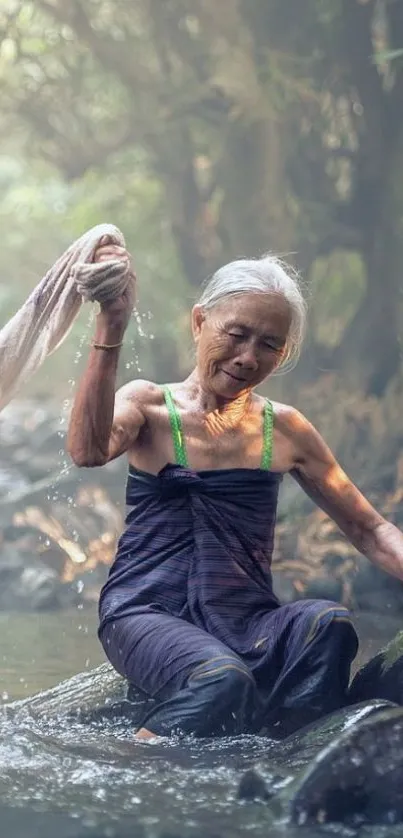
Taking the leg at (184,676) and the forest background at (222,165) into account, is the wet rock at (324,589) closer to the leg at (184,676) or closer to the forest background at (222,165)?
the forest background at (222,165)

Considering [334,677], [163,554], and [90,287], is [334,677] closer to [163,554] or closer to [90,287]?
[163,554]

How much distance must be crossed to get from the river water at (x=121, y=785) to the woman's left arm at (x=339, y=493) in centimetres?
60

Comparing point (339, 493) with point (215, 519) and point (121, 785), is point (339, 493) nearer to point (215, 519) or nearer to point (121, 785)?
point (215, 519)

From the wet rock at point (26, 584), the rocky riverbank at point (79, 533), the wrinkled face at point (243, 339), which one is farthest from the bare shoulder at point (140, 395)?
the wet rock at point (26, 584)

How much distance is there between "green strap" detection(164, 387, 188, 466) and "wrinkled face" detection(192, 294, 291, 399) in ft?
0.35

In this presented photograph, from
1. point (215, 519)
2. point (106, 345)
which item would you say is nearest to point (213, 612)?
point (215, 519)

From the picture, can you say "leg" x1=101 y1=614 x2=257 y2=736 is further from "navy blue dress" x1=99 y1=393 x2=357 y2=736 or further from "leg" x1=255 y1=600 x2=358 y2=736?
"leg" x1=255 y1=600 x2=358 y2=736

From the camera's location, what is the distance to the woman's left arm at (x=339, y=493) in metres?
2.77

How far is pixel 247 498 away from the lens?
2619 millimetres

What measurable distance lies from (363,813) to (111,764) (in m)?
0.58

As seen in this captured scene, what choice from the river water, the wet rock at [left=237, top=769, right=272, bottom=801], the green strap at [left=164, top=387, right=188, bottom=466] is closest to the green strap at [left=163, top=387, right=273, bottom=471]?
the green strap at [left=164, top=387, right=188, bottom=466]

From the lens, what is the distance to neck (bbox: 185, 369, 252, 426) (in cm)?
268

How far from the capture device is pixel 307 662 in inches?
96.9

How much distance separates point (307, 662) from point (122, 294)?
881 millimetres
